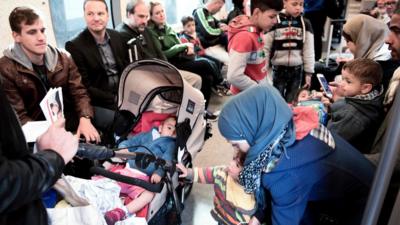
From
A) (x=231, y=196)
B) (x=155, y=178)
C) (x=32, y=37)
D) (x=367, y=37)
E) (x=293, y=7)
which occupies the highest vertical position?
(x=293, y=7)

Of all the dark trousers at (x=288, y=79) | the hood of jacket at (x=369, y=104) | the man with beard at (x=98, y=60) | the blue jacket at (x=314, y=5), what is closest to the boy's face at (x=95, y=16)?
the man with beard at (x=98, y=60)

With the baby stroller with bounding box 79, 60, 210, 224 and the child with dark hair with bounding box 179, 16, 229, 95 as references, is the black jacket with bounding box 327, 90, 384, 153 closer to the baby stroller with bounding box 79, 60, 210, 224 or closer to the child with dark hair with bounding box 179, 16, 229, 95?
the baby stroller with bounding box 79, 60, 210, 224

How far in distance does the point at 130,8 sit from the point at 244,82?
62.6 inches

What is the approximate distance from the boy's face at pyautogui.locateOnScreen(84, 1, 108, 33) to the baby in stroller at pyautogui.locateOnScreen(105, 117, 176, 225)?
967 mm

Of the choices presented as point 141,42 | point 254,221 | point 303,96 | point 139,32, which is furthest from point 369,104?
point 139,32

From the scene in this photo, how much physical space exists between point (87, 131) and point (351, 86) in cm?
171

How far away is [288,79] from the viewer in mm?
2914

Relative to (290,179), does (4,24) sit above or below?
above

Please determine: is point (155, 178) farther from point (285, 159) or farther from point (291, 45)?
point (291, 45)

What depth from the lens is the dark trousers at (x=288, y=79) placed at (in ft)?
9.48

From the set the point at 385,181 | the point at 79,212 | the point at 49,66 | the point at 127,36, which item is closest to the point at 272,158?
the point at 385,181

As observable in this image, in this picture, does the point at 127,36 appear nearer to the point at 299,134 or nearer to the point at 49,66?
the point at 49,66

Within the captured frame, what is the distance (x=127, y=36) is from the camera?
9.73 feet

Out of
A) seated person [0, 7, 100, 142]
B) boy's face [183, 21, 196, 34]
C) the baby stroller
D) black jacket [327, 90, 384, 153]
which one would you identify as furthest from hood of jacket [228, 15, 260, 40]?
boy's face [183, 21, 196, 34]
